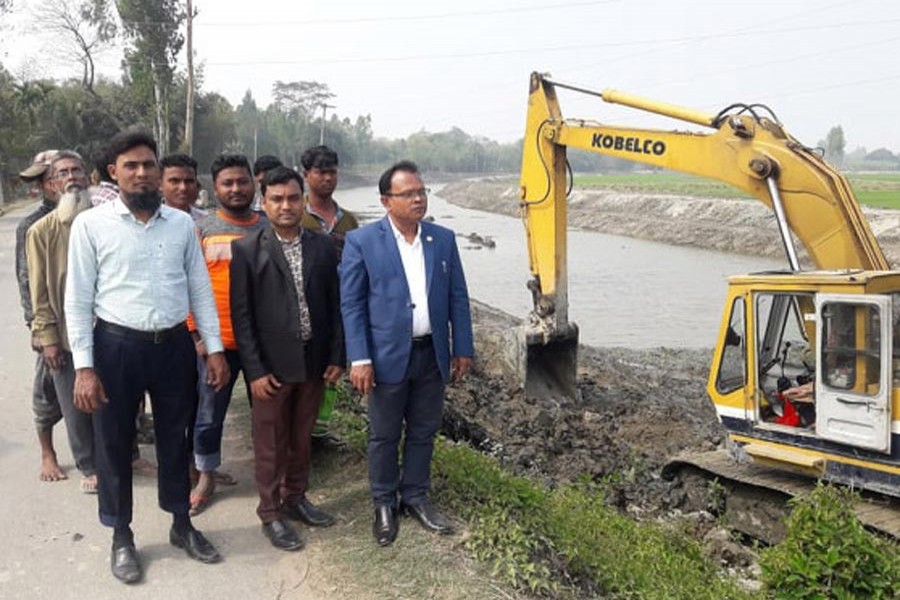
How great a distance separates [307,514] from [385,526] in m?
0.51

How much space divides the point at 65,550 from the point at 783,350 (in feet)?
15.8

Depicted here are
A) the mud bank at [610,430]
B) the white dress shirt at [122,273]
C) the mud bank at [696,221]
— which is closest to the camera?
the white dress shirt at [122,273]

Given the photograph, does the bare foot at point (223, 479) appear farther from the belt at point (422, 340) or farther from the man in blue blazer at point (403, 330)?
the belt at point (422, 340)

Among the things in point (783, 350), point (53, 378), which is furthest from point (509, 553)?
point (783, 350)

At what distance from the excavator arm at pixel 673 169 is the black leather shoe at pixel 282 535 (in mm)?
4367

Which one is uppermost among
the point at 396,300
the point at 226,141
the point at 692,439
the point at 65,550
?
the point at 226,141

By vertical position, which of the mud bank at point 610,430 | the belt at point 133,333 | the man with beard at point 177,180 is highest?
the man with beard at point 177,180

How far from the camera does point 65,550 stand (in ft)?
12.5

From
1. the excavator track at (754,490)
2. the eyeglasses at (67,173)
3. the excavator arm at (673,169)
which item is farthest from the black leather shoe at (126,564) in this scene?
the excavator arm at (673,169)

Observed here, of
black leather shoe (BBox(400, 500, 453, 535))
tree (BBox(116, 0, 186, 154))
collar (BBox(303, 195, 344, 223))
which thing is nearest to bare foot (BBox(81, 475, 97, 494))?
black leather shoe (BBox(400, 500, 453, 535))

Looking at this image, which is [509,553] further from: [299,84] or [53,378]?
[299,84]

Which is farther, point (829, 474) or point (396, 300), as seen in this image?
point (829, 474)

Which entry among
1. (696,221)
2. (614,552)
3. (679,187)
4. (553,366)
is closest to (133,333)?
(614,552)

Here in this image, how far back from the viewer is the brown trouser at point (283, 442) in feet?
12.5
